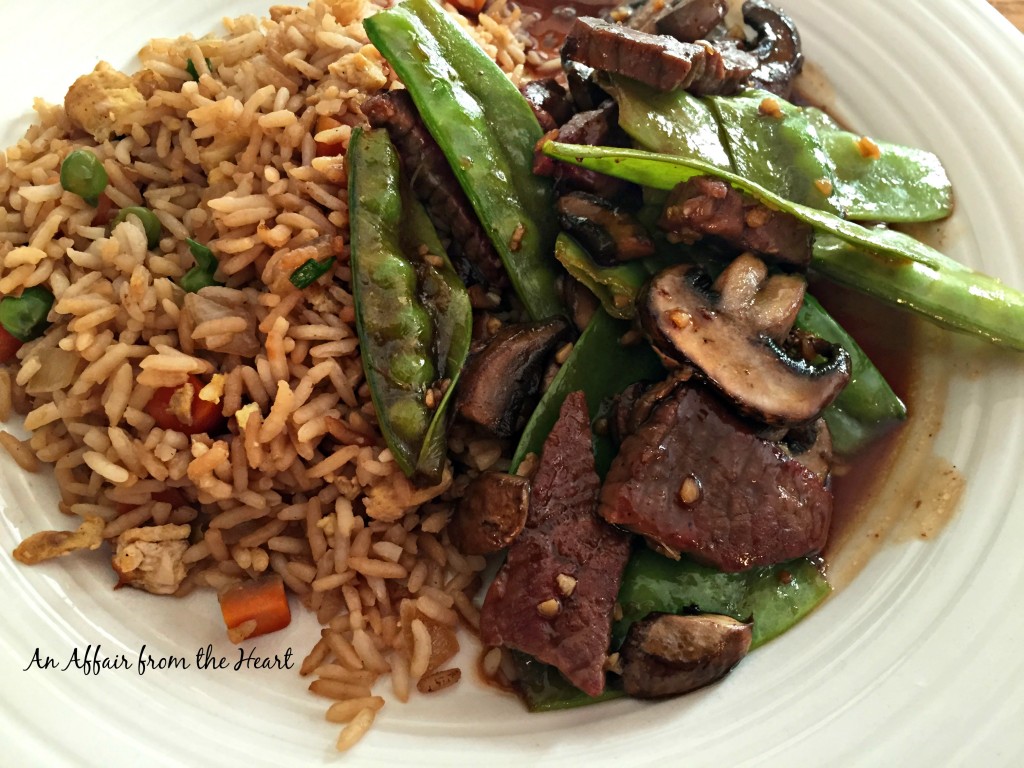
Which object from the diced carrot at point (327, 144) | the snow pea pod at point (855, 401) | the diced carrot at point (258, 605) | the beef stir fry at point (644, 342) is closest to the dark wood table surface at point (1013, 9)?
the beef stir fry at point (644, 342)

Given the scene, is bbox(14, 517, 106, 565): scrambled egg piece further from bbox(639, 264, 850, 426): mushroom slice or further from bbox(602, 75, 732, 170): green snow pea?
bbox(602, 75, 732, 170): green snow pea

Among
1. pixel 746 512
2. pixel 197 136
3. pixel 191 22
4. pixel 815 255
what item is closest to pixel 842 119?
pixel 815 255

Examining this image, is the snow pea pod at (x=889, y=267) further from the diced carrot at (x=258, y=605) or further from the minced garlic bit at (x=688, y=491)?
the diced carrot at (x=258, y=605)

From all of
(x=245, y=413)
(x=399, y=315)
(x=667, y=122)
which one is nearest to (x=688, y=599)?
(x=399, y=315)

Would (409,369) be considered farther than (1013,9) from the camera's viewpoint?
No

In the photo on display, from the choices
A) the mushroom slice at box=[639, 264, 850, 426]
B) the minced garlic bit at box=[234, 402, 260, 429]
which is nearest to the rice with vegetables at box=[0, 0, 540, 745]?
the minced garlic bit at box=[234, 402, 260, 429]

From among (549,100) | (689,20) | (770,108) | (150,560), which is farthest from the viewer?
(689,20)

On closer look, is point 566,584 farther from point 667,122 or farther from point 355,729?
point 667,122
